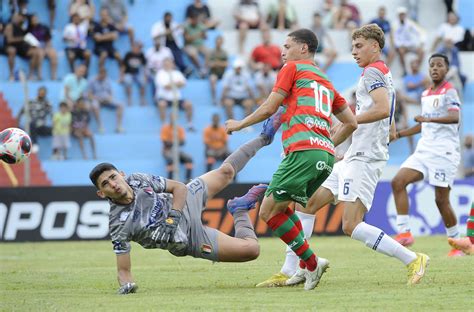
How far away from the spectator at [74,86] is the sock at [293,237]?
14275mm

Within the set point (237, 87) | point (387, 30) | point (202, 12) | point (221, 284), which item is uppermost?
point (202, 12)

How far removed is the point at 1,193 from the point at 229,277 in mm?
9158

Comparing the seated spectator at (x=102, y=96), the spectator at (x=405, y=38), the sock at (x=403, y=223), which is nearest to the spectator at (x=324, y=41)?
the spectator at (x=405, y=38)

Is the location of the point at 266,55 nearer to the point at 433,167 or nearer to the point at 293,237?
the point at 433,167

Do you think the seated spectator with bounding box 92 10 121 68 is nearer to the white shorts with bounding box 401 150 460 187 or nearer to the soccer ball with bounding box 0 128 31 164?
the white shorts with bounding box 401 150 460 187

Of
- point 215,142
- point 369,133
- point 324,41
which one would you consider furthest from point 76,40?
point 369,133

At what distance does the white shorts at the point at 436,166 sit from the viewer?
611 inches

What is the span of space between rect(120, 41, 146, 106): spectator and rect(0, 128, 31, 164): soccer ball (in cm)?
1381

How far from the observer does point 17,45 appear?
984 inches

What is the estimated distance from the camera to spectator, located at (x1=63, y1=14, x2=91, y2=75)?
2542 cm

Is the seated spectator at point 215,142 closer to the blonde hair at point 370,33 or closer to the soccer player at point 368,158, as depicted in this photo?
the soccer player at point 368,158

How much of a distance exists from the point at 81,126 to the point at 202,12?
18.3 ft

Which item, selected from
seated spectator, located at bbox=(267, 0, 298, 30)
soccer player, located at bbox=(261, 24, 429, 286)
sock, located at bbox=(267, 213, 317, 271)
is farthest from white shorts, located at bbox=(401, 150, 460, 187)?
seated spectator, located at bbox=(267, 0, 298, 30)

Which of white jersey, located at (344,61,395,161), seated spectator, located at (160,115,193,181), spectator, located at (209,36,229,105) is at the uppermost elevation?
white jersey, located at (344,61,395,161)
